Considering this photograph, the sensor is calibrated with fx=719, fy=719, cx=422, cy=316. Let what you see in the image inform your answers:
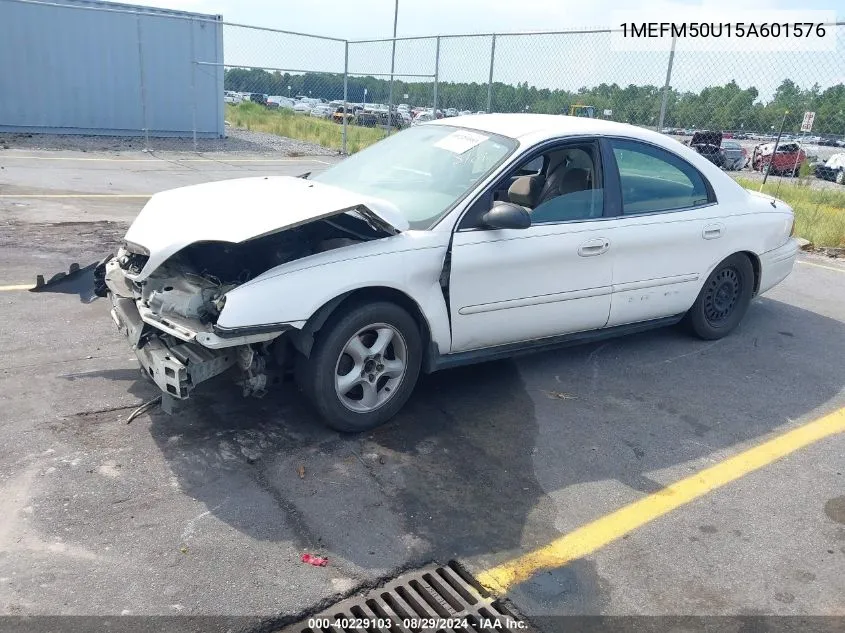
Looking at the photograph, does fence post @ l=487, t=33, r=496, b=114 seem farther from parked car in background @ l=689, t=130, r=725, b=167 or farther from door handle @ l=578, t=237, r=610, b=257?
door handle @ l=578, t=237, r=610, b=257

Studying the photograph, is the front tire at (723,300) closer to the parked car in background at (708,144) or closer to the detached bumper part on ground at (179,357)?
the detached bumper part on ground at (179,357)

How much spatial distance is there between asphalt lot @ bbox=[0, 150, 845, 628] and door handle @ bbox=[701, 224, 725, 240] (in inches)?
35.7

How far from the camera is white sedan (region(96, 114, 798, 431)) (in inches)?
141

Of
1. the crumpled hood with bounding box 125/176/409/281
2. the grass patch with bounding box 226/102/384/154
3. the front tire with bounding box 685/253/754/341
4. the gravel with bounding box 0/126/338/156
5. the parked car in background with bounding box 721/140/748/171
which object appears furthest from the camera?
the grass patch with bounding box 226/102/384/154

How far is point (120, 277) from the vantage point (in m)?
3.99

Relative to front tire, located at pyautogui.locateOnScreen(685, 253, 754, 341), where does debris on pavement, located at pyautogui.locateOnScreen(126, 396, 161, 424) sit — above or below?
below

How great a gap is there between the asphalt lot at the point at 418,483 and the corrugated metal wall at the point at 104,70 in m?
15.4

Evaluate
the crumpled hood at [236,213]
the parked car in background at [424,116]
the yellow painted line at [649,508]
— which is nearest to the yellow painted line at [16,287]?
the crumpled hood at [236,213]

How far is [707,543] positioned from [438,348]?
5.59ft

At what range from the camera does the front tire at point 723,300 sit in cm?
553

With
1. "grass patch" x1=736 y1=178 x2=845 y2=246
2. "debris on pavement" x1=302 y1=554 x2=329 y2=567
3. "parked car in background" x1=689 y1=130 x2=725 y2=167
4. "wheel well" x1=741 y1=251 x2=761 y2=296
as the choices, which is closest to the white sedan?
"wheel well" x1=741 y1=251 x2=761 y2=296

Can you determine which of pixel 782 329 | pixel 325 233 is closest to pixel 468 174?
pixel 325 233

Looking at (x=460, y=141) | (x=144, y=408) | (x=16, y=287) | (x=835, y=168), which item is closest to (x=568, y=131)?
(x=460, y=141)

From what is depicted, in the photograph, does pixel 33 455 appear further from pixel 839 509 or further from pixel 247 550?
pixel 839 509
